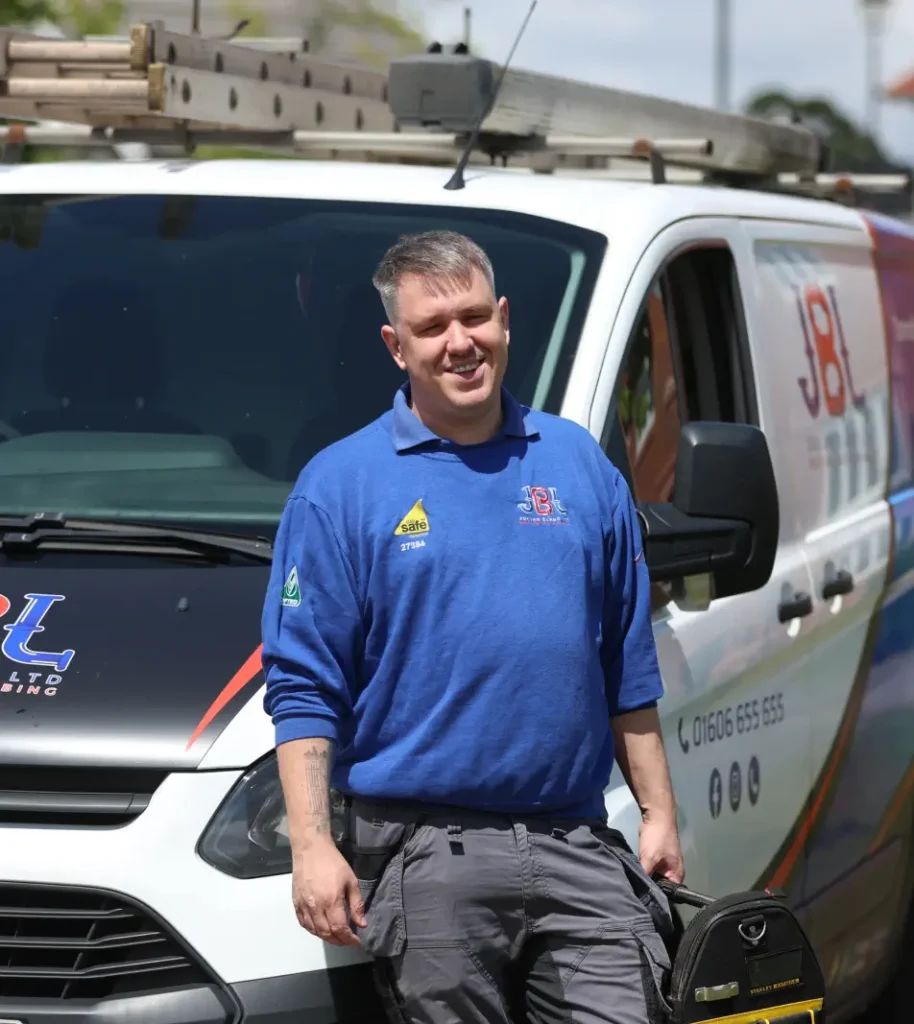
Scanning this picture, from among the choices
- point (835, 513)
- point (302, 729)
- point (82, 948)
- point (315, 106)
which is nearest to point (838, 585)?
point (835, 513)

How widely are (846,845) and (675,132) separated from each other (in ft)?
6.63

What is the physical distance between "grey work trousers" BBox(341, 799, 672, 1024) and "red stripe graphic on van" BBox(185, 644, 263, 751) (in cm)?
26

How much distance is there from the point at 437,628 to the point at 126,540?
2.54 ft

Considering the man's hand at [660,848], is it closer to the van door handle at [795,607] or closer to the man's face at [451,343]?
the man's face at [451,343]

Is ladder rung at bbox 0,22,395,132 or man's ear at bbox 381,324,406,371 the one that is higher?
ladder rung at bbox 0,22,395,132

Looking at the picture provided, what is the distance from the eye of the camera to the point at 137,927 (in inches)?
122

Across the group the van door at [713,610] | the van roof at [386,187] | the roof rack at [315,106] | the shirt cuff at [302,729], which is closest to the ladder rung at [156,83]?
the roof rack at [315,106]

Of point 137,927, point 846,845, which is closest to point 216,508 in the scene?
point 137,927

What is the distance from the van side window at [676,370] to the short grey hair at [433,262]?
2.23 feet

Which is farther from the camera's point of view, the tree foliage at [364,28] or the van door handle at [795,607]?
the tree foliage at [364,28]

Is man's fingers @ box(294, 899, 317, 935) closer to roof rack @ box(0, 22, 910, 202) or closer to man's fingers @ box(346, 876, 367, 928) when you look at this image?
Result: man's fingers @ box(346, 876, 367, 928)

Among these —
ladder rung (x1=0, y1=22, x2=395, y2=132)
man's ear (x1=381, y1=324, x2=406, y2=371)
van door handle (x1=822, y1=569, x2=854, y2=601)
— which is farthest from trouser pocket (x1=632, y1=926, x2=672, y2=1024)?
ladder rung (x1=0, y1=22, x2=395, y2=132)

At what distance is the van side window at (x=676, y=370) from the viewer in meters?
3.99

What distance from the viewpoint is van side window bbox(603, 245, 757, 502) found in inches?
157
